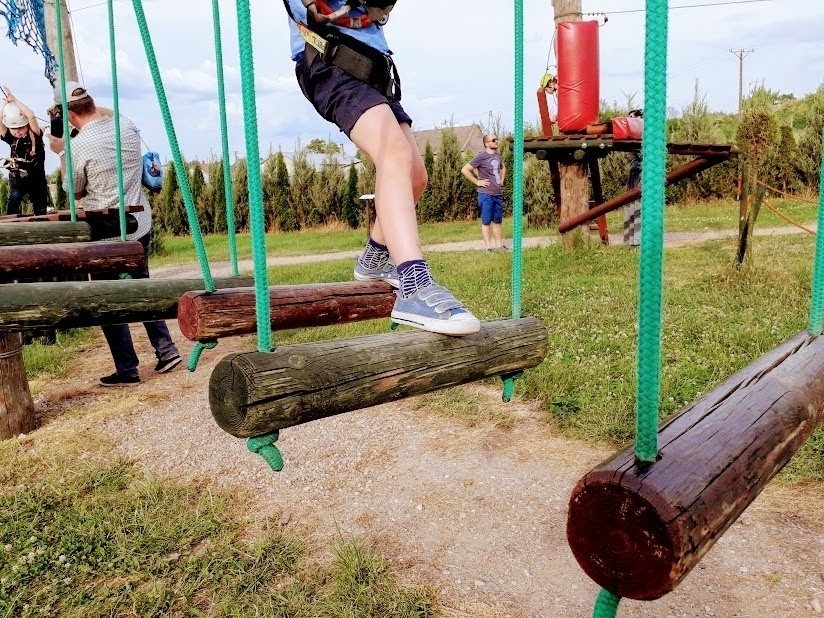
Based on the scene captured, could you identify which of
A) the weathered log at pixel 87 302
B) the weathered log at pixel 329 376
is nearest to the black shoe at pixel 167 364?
the weathered log at pixel 87 302

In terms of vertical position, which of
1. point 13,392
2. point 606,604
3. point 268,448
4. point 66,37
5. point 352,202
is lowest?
point 13,392

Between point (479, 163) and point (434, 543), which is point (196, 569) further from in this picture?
point (479, 163)

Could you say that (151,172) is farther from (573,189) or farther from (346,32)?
(573,189)

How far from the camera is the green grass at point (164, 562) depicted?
207 centimetres

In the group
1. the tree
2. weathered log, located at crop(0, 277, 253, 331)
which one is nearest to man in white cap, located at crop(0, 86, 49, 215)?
weathered log, located at crop(0, 277, 253, 331)

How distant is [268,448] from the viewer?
1.28 metres

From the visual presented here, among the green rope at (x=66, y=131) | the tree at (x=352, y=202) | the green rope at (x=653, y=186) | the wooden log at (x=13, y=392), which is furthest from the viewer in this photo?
the tree at (x=352, y=202)

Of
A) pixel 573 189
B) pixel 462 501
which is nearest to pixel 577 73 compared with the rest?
pixel 573 189

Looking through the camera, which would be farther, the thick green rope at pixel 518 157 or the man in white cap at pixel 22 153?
the man in white cap at pixel 22 153

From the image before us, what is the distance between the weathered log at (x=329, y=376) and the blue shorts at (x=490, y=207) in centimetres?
727

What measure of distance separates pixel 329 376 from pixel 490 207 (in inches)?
301

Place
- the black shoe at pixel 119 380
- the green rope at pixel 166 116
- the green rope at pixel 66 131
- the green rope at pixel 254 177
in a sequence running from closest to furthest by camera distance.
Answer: the green rope at pixel 254 177, the green rope at pixel 166 116, the green rope at pixel 66 131, the black shoe at pixel 119 380

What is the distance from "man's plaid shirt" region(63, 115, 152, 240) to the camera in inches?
156

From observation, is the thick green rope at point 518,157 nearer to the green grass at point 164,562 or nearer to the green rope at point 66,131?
the green grass at point 164,562
